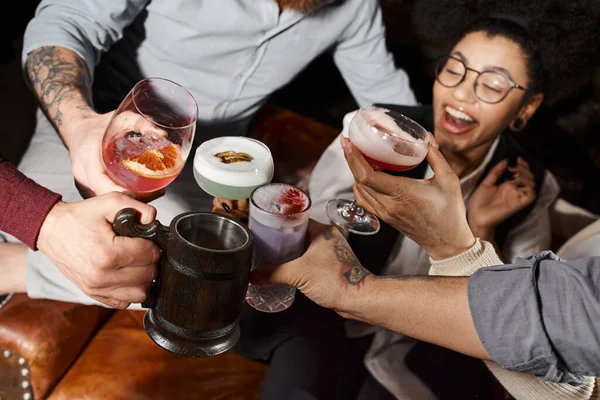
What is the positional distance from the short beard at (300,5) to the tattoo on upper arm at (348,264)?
1.03 m

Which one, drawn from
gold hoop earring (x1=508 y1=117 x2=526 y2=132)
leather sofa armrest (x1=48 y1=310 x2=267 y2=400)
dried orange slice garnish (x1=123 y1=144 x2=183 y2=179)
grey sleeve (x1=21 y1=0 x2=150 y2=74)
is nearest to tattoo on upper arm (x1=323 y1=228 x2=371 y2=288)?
dried orange slice garnish (x1=123 y1=144 x2=183 y2=179)

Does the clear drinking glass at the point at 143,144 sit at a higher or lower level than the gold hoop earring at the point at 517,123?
higher

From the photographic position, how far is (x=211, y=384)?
66.2 inches

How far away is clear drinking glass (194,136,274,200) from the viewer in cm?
133

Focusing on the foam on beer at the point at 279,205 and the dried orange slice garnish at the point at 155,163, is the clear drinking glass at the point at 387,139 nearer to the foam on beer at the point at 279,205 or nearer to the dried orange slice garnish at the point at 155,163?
the foam on beer at the point at 279,205

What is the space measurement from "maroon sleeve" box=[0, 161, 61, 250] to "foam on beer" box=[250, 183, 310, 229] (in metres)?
0.45

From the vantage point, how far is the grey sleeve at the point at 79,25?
6.16 feet

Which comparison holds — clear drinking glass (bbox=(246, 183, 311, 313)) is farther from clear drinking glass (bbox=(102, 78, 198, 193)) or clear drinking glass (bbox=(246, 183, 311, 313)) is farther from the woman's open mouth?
the woman's open mouth

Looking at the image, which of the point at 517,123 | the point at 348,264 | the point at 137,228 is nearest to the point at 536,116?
the point at 517,123

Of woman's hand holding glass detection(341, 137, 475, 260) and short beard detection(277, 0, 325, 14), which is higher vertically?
short beard detection(277, 0, 325, 14)

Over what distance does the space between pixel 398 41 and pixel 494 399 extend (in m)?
3.00

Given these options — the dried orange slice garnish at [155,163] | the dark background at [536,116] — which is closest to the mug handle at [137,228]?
the dried orange slice garnish at [155,163]

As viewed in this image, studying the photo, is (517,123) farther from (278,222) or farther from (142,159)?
(142,159)

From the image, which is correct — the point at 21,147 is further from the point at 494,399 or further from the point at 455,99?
the point at 494,399
